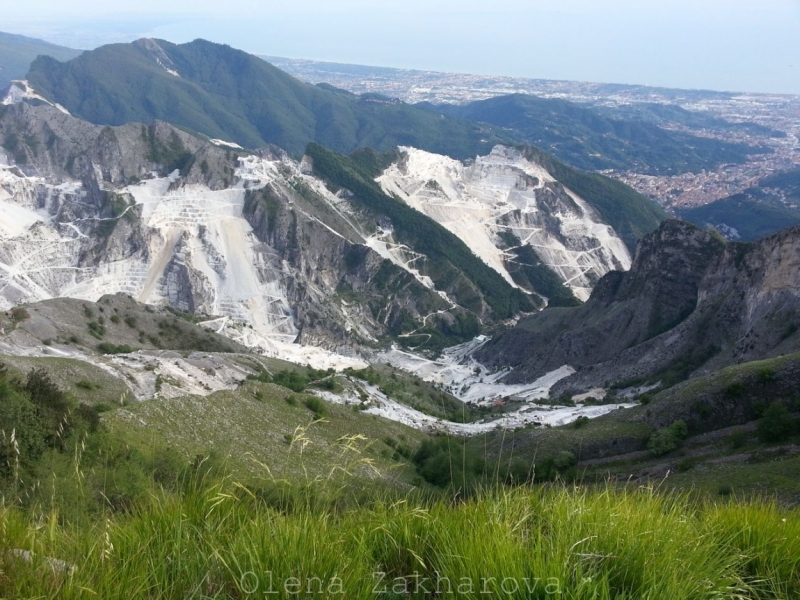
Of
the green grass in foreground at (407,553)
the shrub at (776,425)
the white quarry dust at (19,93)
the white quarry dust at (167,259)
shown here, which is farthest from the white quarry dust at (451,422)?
the white quarry dust at (19,93)

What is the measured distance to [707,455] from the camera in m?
21.8

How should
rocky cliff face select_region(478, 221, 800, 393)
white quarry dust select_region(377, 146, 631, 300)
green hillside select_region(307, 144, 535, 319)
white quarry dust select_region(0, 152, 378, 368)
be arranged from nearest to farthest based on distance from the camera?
rocky cliff face select_region(478, 221, 800, 393) → white quarry dust select_region(0, 152, 378, 368) → green hillside select_region(307, 144, 535, 319) → white quarry dust select_region(377, 146, 631, 300)

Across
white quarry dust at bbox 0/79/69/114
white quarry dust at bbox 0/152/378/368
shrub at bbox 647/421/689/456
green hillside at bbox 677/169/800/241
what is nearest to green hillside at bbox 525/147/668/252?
green hillside at bbox 677/169/800/241

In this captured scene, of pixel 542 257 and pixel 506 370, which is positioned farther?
pixel 542 257

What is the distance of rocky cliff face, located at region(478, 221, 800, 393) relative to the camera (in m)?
43.0

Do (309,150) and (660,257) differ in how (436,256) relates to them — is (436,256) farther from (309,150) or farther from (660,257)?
(660,257)

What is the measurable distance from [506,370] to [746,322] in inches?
1279

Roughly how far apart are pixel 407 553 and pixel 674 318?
61555 millimetres

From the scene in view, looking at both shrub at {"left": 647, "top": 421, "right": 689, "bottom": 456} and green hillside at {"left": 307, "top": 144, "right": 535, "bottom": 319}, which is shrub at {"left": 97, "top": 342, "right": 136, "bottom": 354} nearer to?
shrub at {"left": 647, "top": 421, "right": 689, "bottom": 456}

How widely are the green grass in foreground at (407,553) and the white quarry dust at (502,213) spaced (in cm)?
12269

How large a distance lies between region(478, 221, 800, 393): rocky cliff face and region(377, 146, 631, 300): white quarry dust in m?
52.3

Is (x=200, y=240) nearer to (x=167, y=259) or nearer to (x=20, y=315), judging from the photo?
(x=167, y=259)

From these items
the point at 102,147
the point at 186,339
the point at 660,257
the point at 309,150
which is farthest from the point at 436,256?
the point at 186,339

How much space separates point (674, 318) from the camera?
5912cm
